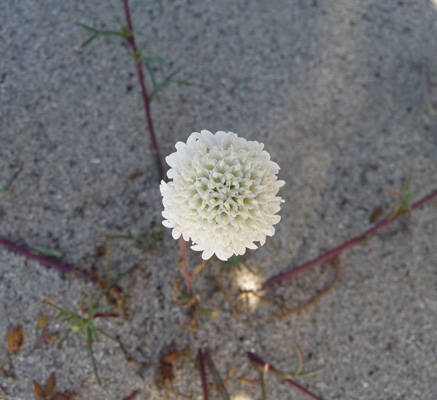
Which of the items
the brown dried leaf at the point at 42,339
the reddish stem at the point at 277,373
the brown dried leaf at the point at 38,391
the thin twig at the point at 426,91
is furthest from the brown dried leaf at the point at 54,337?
the thin twig at the point at 426,91

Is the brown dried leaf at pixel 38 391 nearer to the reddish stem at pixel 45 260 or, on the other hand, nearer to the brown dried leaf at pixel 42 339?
the brown dried leaf at pixel 42 339

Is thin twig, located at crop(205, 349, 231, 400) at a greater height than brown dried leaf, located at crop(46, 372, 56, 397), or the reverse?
brown dried leaf, located at crop(46, 372, 56, 397)

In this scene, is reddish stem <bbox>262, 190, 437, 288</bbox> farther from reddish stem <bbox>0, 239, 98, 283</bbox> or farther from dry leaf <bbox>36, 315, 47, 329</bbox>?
dry leaf <bbox>36, 315, 47, 329</bbox>

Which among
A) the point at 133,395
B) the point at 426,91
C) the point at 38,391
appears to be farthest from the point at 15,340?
the point at 426,91

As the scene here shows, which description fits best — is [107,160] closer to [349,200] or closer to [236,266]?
[236,266]

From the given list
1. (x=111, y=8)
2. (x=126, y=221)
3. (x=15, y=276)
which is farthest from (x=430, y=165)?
(x=15, y=276)

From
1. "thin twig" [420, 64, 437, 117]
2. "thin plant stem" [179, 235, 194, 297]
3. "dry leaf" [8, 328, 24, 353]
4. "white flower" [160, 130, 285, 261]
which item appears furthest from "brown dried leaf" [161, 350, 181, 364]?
"thin twig" [420, 64, 437, 117]
